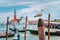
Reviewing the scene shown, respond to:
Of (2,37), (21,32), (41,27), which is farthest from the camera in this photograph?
(21,32)

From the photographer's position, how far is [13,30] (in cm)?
791

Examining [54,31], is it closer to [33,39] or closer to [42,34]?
[33,39]

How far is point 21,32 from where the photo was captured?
7785 mm

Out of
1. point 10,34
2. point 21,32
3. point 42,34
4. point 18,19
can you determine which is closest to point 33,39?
point 21,32

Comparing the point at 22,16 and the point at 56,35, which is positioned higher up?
the point at 22,16

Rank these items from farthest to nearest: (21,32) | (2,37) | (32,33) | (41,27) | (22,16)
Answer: (32,33)
(21,32)
(2,37)
(22,16)
(41,27)

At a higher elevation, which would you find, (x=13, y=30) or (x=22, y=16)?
(x=22, y=16)

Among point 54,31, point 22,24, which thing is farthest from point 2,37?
point 54,31

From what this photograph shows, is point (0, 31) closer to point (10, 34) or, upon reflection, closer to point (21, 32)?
point (10, 34)

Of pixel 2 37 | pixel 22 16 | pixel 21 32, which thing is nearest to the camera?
Result: pixel 22 16

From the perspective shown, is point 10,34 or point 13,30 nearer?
point 10,34

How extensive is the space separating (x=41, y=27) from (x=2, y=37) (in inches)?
125

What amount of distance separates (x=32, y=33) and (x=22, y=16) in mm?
2822

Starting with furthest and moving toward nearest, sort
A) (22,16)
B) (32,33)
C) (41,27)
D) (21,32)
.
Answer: (32,33)
(21,32)
(22,16)
(41,27)
